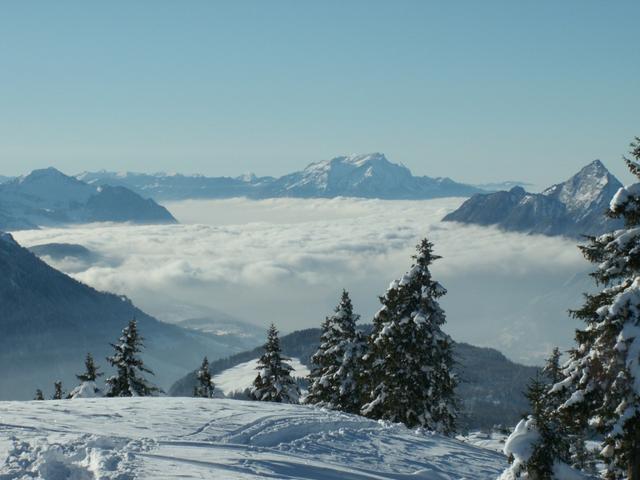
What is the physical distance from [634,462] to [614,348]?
120 inches

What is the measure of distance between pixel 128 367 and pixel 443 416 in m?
22.5

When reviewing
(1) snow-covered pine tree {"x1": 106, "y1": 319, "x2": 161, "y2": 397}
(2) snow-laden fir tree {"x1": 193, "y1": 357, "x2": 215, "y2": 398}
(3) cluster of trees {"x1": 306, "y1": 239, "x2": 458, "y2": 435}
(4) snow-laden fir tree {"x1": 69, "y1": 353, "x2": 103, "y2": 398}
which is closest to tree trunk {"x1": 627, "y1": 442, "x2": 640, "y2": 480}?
(3) cluster of trees {"x1": 306, "y1": 239, "x2": 458, "y2": 435}

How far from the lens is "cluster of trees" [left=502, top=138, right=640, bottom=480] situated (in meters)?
15.1

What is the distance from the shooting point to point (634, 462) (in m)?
17.3

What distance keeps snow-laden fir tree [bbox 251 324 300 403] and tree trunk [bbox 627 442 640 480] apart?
99.8ft

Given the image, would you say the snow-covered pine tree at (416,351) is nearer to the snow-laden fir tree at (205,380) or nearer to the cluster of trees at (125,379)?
the cluster of trees at (125,379)

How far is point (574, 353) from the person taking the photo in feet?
60.2

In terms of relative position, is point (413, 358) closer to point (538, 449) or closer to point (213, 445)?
point (213, 445)

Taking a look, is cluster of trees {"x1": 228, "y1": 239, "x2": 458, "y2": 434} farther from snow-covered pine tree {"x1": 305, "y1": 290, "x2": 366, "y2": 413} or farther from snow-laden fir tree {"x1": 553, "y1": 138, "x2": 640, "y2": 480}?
snow-laden fir tree {"x1": 553, "y1": 138, "x2": 640, "y2": 480}

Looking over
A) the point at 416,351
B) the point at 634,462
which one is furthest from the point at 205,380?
the point at 634,462

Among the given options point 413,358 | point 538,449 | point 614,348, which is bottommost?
point 413,358

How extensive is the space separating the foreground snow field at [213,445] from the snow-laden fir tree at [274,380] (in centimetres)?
1617

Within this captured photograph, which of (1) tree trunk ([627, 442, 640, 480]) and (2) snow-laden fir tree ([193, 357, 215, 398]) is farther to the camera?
(2) snow-laden fir tree ([193, 357, 215, 398])

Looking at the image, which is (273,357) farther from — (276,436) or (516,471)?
(516,471)
